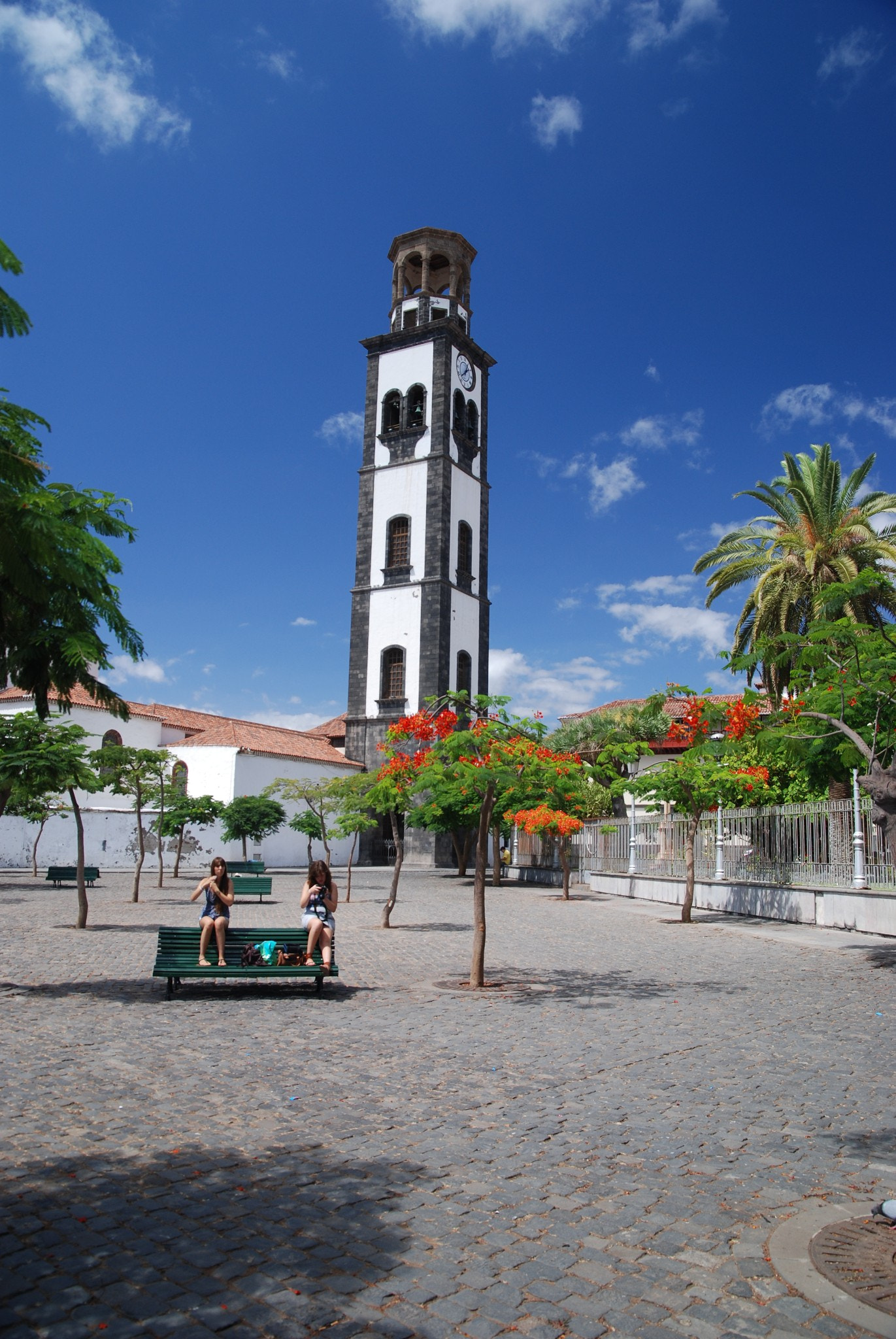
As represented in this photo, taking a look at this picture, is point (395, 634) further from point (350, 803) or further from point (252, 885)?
point (350, 803)

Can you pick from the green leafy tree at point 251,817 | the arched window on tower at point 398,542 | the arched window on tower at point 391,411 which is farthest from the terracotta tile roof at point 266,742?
the arched window on tower at point 391,411

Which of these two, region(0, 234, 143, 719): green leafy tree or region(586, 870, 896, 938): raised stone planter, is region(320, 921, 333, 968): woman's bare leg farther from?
region(586, 870, 896, 938): raised stone planter

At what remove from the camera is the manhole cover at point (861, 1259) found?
3275 mm

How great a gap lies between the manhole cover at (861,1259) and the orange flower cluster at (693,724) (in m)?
9.42

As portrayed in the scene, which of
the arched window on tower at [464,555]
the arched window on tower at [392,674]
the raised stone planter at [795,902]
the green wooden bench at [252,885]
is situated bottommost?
the green wooden bench at [252,885]

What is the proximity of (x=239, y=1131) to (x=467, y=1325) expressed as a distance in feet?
7.69

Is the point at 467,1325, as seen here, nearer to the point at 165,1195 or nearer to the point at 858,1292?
the point at 858,1292

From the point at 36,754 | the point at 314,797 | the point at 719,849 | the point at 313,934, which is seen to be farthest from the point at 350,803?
the point at 313,934

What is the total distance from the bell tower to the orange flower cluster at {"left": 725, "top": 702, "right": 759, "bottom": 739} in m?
33.8

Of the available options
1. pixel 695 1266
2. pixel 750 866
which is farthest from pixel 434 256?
pixel 695 1266

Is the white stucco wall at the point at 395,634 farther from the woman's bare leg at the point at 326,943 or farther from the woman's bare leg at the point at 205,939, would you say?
the woman's bare leg at the point at 326,943

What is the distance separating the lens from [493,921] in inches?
760

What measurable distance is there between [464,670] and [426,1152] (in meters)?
43.4

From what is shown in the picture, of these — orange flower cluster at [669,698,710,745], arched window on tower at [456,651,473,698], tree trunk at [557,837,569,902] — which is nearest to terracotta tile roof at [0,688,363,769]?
arched window on tower at [456,651,473,698]
